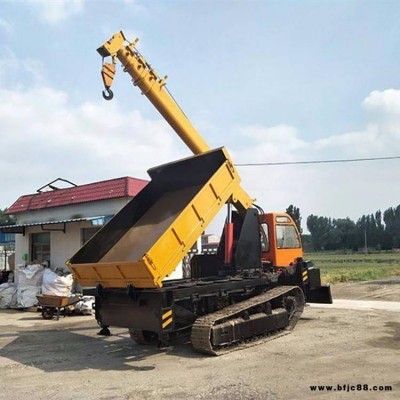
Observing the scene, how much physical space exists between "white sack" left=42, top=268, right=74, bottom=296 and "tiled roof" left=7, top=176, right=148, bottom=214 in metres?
3.20

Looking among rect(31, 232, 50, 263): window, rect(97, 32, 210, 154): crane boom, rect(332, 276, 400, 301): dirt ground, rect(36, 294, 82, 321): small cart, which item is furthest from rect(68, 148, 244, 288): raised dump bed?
rect(31, 232, 50, 263): window

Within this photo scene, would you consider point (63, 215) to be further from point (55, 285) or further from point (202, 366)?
point (202, 366)

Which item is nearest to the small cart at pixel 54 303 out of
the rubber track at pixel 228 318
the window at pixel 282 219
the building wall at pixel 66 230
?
the building wall at pixel 66 230

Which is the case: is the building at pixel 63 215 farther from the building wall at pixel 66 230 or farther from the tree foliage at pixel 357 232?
the tree foliage at pixel 357 232

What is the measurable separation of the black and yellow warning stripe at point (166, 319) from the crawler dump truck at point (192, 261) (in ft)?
0.05

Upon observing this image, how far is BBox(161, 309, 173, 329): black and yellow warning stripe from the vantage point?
746 cm

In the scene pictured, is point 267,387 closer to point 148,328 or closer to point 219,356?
point 219,356

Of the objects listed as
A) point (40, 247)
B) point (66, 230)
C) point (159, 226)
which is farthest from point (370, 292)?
point (40, 247)

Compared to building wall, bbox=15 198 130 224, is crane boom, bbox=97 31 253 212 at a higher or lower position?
higher

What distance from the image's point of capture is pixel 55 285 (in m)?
15.6

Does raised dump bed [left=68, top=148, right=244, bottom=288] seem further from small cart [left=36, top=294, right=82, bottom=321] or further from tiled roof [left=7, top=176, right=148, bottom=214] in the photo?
tiled roof [left=7, top=176, right=148, bottom=214]

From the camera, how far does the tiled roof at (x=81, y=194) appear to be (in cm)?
1631

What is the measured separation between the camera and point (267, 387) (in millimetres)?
5844

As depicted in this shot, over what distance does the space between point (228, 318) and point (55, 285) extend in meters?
9.11
